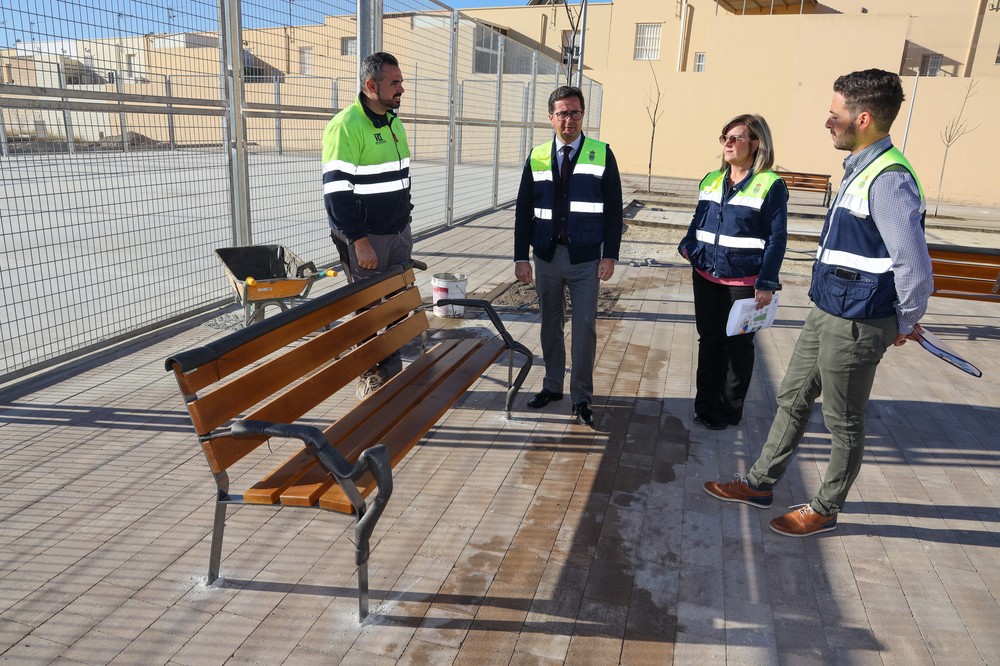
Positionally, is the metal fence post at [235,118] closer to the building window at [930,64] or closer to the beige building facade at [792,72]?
the beige building facade at [792,72]

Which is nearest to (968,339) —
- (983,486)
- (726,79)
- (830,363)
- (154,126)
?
(983,486)

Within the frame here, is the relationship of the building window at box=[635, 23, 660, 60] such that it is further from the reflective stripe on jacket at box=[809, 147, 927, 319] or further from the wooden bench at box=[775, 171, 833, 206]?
the reflective stripe on jacket at box=[809, 147, 927, 319]

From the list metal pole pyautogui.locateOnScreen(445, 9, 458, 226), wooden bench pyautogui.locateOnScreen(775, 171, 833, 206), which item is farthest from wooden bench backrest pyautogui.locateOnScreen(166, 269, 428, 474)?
wooden bench pyautogui.locateOnScreen(775, 171, 833, 206)

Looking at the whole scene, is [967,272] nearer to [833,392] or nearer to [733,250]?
[733,250]

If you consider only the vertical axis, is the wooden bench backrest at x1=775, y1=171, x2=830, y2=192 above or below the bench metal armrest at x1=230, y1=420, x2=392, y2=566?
above

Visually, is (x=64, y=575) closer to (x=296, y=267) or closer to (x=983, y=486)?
(x=296, y=267)

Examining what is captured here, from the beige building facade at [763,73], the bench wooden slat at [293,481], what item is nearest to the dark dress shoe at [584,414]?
the bench wooden slat at [293,481]

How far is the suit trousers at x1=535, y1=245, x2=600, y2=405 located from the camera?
13.7 feet

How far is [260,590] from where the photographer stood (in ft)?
8.78

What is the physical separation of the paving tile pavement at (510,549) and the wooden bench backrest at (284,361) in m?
0.58

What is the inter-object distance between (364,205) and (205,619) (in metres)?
2.60

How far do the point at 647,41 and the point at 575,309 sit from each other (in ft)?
105

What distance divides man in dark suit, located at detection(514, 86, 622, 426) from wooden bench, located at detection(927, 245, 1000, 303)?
372cm

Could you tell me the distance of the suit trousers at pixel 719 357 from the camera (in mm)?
4172
